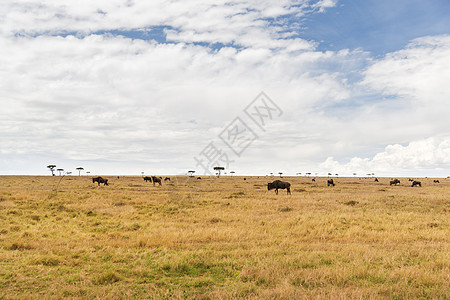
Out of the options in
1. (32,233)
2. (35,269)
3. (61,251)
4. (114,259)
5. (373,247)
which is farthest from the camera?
(32,233)

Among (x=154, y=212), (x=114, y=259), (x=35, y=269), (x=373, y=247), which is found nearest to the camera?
(x=35, y=269)

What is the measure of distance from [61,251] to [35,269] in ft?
6.08

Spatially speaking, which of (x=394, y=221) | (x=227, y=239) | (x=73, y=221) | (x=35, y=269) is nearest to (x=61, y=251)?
(x=35, y=269)

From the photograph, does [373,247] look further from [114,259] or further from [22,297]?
[22,297]

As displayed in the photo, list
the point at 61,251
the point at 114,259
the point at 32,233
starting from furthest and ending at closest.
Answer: the point at 32,233
the point at 61,251
the point at 114,259

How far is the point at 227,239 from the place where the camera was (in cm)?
1251

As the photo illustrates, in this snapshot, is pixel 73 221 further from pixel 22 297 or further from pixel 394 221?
pixel 394 221

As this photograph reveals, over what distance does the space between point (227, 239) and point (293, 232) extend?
137 inches

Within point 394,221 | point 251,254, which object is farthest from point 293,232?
point 394,221

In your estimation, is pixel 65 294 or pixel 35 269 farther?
pixel 35 269

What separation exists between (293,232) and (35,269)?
10280mm

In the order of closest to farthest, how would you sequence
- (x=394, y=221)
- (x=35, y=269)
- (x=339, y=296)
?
1. (x=339, y=296)
2. (x=35, y=269)
3. (x=394, y=221)

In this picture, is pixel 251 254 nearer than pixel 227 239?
Yes

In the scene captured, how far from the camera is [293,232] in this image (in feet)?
46.1
